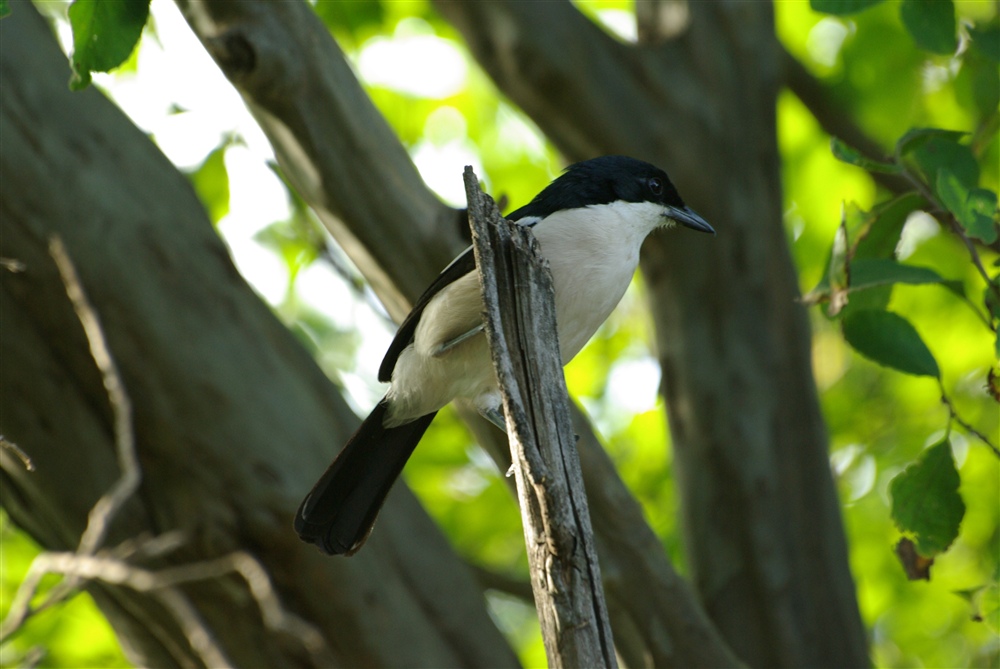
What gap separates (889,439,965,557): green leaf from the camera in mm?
2762

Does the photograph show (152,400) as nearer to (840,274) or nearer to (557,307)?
(557,307)

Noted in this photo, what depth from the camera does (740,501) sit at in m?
4.46

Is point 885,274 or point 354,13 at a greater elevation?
point 354,13

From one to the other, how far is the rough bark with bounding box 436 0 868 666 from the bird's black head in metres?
0.84

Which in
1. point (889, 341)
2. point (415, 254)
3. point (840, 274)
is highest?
point (415, 254)

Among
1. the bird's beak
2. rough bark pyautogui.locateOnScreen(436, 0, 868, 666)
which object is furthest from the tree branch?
rough bark pyautogui.locateOnScreen(436, 0, 868, 666)

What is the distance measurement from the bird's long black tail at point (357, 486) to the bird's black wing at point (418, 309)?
18 cm

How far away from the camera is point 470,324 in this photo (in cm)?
326

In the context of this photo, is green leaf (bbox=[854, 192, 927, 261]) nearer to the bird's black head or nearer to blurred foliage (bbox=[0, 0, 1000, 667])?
the bird's black head

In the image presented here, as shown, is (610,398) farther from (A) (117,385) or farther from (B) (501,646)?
(A) (117,385)

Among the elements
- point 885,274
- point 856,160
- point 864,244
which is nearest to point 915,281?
point 885,274

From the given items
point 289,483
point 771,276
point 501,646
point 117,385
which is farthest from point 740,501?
point 117,385

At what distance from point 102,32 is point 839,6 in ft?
6.56

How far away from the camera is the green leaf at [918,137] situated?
278cm
